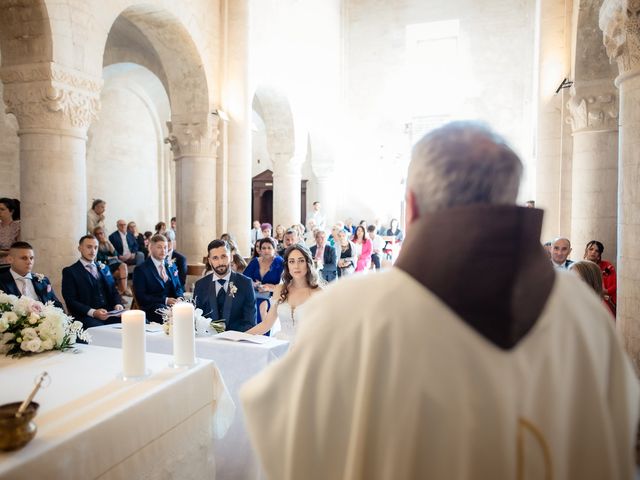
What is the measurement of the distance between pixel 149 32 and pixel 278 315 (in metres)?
6.75

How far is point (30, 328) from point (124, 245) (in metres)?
7.84

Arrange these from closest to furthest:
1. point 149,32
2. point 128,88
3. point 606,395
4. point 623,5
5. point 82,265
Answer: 1. point 606,395
2. point 623,5
3. point 82,265
4. point 149,32
5. point 128,88

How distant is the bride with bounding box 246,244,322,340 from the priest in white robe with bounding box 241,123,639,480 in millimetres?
3198

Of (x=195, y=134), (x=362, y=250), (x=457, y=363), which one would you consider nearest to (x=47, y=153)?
(x=195, y=134)

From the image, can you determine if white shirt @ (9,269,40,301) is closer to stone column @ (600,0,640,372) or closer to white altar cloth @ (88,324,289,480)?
white altar cloth @ (88,324,289,480)

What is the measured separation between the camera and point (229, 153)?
33.2 ft

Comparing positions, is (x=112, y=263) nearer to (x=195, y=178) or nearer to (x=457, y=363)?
(x=195, y=178)

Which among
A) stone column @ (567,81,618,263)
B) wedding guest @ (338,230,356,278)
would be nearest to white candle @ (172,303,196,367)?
stone column @ (567,81,618,263)

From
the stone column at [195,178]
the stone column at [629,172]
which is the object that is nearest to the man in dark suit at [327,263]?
the stone column at [195,178]

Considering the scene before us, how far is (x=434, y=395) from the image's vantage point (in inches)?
41.4

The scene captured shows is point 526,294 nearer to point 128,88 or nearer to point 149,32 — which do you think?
point 149,32

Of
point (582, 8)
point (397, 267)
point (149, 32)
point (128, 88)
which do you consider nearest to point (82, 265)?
point (397, 267)

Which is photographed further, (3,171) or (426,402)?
(3,171)

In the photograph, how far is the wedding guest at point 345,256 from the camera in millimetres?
8969
